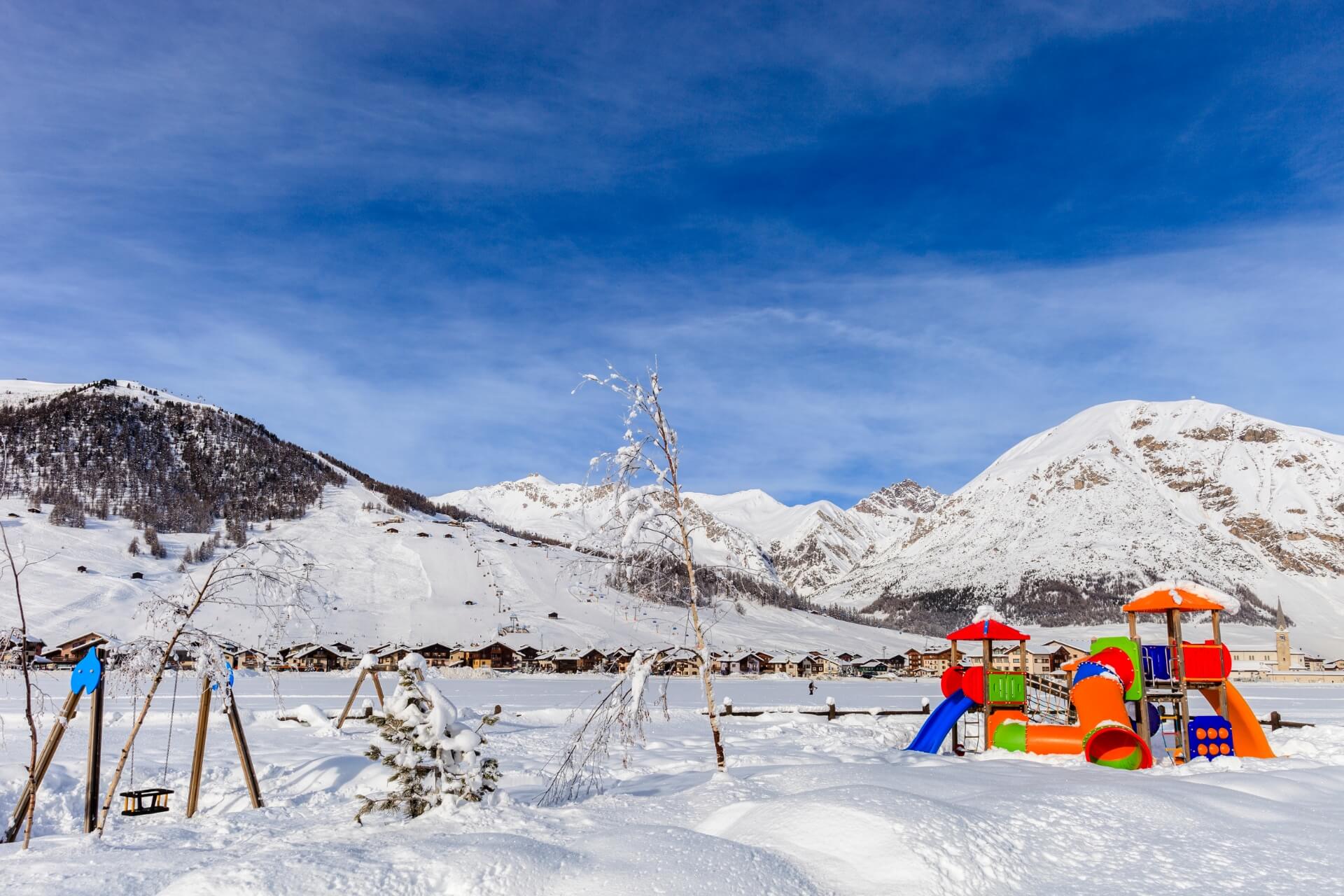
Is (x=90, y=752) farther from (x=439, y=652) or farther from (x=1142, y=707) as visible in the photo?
(x=439, y=652)

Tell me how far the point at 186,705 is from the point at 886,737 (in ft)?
89.7

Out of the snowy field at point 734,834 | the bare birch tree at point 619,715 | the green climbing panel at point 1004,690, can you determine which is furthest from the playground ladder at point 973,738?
the bare birch tree at point 619,715

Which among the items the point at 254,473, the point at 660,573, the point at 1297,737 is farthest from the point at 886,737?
the point at 254,473

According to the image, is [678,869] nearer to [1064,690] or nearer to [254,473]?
[1064,690]

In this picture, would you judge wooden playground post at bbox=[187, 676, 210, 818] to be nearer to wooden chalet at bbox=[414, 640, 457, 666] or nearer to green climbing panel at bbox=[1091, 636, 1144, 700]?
green climbing panel at bbox=[1091, 636, 1144, 700]

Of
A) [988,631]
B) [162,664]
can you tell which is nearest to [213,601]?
[162,664]

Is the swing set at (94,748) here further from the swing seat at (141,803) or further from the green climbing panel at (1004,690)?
the green climbing panel at (1004,690)

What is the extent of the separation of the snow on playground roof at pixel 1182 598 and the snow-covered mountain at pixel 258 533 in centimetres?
6120

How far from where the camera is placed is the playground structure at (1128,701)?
20.0m

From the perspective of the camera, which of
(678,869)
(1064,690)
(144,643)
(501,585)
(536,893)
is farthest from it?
(501,585)

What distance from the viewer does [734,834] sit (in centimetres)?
1102

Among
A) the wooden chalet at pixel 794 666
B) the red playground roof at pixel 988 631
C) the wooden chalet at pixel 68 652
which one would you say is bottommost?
the wooden chalet at pixel 794 666

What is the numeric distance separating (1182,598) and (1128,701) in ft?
9.35

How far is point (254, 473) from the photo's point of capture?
168 m
